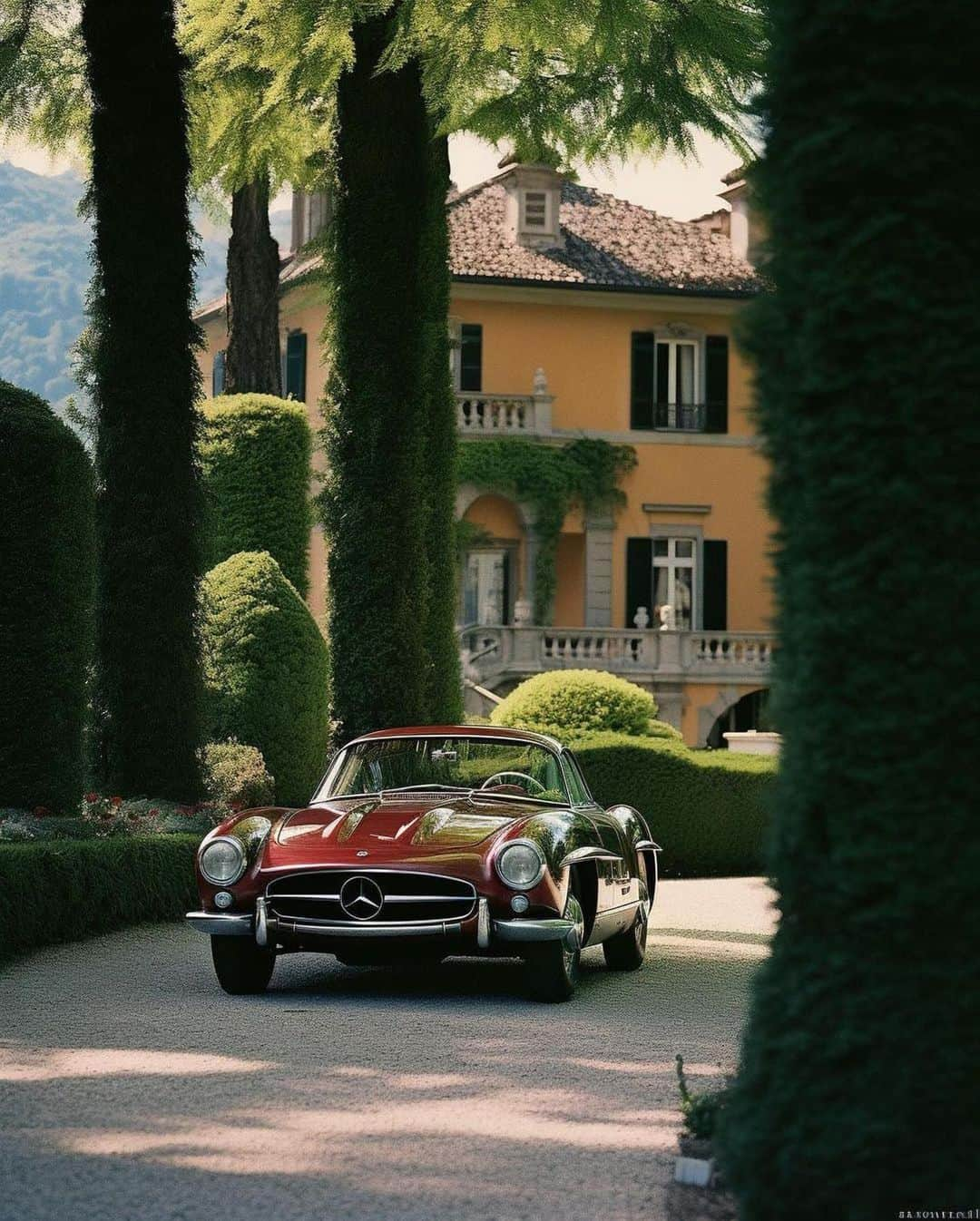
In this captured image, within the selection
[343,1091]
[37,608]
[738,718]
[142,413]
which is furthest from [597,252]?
[343,1091]

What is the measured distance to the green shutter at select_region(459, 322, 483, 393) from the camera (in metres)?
38.3

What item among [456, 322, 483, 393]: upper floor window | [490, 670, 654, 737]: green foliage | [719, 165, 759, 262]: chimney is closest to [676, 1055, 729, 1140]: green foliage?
[490, 670, 654, 737]: green foliage

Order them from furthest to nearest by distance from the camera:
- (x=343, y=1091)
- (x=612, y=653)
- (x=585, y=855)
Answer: (x=612, y=653)
(x=585, y=855)
(x=343, y=1091)

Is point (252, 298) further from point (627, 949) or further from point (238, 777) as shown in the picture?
point (627, 949)

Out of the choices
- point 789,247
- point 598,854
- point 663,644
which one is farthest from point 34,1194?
point 663,644

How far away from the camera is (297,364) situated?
39062 millimetres

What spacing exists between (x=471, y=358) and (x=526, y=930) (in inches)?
1214

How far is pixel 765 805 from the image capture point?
13.7 feet

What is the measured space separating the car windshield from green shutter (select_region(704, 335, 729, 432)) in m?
29.3

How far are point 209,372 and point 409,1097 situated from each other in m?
39.2

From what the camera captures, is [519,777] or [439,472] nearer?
[519,777]

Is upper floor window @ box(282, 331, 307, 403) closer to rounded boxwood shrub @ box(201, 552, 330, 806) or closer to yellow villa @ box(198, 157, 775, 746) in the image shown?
yellow villa @ box(198, 157, 775, 746)

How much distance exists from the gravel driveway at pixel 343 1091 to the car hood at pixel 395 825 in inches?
28.0

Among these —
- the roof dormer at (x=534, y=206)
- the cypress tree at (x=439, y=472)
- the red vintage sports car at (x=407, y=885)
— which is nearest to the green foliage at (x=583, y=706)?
the cypress tree at (x=439, y=472)
